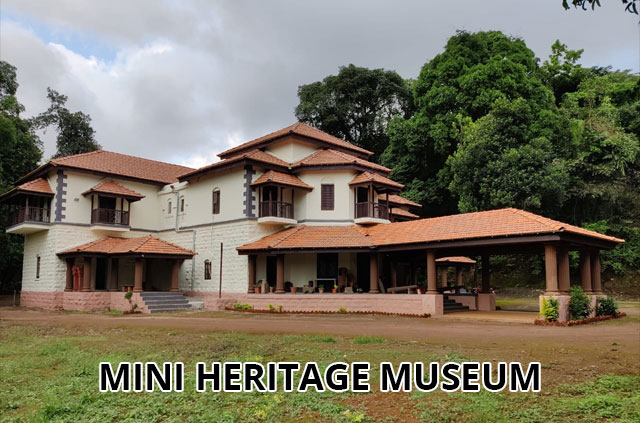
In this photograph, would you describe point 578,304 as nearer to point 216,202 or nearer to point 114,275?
point 216,202

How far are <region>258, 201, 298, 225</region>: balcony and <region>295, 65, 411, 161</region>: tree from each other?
20.6 m

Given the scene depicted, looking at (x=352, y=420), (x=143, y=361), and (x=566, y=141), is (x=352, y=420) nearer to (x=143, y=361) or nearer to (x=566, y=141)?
(x=143, y=361)

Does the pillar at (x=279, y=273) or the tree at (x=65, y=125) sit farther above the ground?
the tree at (x=65, y=125)

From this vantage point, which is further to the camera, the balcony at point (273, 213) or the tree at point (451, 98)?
the tree at point (451, 98)

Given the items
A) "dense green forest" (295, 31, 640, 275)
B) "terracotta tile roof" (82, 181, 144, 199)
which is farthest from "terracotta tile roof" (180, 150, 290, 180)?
"dense green forest" (295, 31, 640, 275)

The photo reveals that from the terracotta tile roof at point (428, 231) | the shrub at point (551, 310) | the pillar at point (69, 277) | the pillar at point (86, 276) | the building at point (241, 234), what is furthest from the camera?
the pillar at point (69, 277)

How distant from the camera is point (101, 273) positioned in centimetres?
2736

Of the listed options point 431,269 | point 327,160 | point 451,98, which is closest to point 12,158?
point 327,160

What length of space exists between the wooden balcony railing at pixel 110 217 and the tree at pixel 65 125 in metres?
14.9

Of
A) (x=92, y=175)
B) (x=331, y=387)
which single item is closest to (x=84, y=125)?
(x=92, y=175)

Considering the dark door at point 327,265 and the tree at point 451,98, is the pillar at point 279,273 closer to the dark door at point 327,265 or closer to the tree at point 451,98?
the dark door at point 327,265

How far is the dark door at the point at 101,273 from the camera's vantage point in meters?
27.2

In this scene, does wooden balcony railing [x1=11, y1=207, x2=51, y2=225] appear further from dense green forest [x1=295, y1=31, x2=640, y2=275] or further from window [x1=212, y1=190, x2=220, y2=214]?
dense green forest [x1=295, y1=31, x2=640, y2=275]

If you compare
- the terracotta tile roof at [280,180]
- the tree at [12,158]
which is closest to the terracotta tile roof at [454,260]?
the terracotta tile roof at [280,180]
